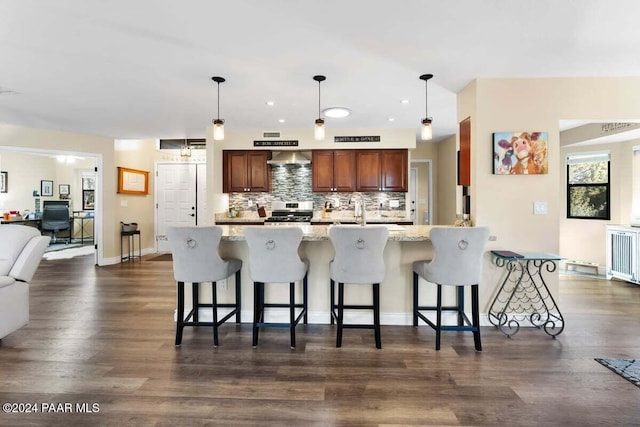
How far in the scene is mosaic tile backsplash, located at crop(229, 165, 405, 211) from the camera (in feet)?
19.6

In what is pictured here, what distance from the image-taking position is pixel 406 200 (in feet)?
19.3

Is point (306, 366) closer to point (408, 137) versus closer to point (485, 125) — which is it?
point (485, 125)

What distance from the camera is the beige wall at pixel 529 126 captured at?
10.3 feet

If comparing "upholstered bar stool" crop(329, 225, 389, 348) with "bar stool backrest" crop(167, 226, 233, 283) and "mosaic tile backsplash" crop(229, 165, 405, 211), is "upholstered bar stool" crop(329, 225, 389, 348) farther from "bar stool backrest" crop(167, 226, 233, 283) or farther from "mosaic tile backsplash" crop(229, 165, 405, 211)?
"mosaic tile backsplash" crop(229, 165, 405, 211)

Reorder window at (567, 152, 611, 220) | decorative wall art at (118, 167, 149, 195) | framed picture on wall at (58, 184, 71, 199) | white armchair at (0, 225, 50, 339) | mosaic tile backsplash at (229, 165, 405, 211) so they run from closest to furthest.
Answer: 1. white armchair at (0, 225, 50, 339)
2. window at (567, 152, 611, 220)
3. mosaic tile backsplash at (229, 165, 405, 211)
4. decorative wall art at (118, 167, 149, 195)
5. framed picture on wall at (58, 184, 71, 199)

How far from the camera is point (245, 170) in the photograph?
19.0 ft

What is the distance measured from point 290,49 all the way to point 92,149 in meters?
5.18

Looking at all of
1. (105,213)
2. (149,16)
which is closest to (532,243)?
(149,16)

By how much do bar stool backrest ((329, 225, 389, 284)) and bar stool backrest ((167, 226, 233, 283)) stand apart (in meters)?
0.95

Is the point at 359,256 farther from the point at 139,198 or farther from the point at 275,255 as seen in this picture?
the point at 139,198

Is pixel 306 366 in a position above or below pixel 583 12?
below

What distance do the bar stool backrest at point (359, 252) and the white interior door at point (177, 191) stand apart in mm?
5688

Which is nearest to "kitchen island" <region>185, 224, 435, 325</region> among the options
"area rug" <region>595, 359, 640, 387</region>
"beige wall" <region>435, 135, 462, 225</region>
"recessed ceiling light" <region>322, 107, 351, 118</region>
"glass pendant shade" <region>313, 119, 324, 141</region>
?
"glass pendant shade" <region>313, 119, 324, 141</region>

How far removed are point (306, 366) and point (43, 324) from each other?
8.77 ft
